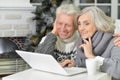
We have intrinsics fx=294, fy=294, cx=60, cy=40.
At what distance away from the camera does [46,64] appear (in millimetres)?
1646

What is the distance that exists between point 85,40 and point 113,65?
0.33 meters

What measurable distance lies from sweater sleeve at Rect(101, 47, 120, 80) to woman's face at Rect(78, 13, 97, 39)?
26 cm

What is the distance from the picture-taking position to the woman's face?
6.49 ft

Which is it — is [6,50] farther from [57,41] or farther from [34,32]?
[57,41]

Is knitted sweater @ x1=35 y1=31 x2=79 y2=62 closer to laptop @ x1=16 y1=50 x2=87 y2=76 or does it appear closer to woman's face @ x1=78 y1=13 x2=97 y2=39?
woman's face @ x1=78 y1=13 x2=97 y2=39

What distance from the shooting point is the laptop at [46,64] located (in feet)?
5.15

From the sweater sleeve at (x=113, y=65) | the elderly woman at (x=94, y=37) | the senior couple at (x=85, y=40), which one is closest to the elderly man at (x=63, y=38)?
the senior couple at (x=85, y=40)

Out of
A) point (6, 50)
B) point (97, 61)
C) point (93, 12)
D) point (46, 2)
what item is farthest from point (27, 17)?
point (97, 61)

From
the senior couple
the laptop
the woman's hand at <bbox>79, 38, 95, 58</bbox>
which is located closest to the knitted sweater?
the senior couple

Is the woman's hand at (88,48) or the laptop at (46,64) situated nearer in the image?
the laptop at (46,64)

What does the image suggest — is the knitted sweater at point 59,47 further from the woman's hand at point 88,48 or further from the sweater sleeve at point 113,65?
the sweater sleeve at point 113,65

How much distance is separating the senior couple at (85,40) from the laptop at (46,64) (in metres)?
0.20

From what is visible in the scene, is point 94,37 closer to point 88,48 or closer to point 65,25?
point 88,48

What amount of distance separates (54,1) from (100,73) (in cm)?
206
